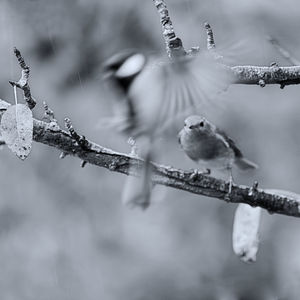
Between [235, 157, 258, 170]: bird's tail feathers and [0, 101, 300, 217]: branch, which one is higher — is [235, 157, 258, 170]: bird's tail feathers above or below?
above

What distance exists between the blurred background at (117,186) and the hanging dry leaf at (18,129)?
41.5 inches

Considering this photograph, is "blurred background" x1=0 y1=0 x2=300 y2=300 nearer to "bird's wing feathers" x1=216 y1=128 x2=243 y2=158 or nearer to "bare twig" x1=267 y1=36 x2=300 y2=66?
"bird's wing feathers" x1=216 y1=128 x2=243 y2=158

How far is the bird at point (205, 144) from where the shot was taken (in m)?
1.11

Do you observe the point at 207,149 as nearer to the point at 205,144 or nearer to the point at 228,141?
the point at 205,144

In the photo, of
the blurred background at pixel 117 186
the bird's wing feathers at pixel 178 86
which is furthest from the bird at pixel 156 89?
the blurred background at pixel 117 186

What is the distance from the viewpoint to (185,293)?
1.78 metres

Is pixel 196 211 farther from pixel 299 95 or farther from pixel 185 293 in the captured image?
pixel 299 95

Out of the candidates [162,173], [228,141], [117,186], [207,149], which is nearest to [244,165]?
[228,141]

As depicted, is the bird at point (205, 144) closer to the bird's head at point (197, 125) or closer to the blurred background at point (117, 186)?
the bird's head at point (197, 125)

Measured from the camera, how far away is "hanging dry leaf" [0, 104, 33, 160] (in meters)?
0.62

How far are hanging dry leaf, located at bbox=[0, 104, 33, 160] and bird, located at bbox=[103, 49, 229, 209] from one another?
0.08 m

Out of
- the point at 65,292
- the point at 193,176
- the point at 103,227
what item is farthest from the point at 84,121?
the point at 193,176

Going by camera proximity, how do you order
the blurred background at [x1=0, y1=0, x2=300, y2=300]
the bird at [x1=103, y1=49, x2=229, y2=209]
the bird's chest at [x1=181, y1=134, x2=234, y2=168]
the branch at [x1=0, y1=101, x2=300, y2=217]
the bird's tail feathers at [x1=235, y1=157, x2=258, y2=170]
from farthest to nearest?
the blurred background at [x1=0, y1=0, x2=300, y2=300] < the bird's tail feathers at [x1=235, y1=157, x2=258, y2=170] < the bird's chest at [x1=181, y1=134, x2=234, y2=168] < the branch at [x1=0, y1=101, x2=300, y2=217] < the bird at [x1=103, y1=49, x2=229, y2=209]

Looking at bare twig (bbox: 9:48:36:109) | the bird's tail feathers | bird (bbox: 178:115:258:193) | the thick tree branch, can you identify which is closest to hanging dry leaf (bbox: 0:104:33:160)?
bare twig (bbox: 9:48:36:109)
